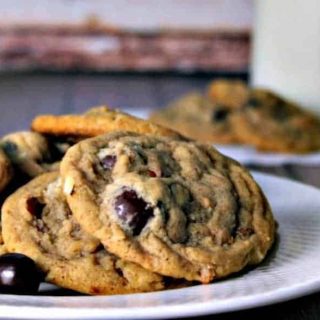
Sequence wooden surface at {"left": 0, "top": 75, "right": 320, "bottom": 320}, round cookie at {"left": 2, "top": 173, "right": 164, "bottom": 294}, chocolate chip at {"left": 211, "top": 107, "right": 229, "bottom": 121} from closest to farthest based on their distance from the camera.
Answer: round cookie at {"left": 2, "top": 173, "right": 164, "bottom": 294}
chocolate chip at {"left": 211, "top": 107, "right": 229, "bottom": 121}
wooden surface at {"left": 0, "top": 75, "right": 320, "bottom": 320}

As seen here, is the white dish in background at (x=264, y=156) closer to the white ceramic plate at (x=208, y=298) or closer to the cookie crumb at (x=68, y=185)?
the white ceramic plate at (x=208, y=298)

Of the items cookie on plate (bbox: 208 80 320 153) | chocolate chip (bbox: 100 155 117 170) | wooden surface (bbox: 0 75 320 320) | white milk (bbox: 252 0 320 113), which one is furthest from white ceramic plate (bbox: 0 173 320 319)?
white milk (bbox: 252 0 320 113)

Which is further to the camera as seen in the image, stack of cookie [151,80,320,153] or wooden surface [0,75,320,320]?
wooden surface [0,75,320,320]

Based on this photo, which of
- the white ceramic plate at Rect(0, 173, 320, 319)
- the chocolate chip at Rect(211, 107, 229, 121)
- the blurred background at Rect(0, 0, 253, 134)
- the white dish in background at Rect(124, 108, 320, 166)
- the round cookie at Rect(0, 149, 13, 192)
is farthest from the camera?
the blurred background at Rect(0, 0, 253, 134)

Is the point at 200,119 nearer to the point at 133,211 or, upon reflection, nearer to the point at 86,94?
the point at 86,94

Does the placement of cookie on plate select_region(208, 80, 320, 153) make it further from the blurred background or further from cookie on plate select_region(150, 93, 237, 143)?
the blurred background

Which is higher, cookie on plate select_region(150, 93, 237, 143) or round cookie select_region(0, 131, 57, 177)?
round cookie select_region(0, 131, 57, 177)

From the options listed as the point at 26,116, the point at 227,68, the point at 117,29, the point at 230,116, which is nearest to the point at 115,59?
the point at 117,29
